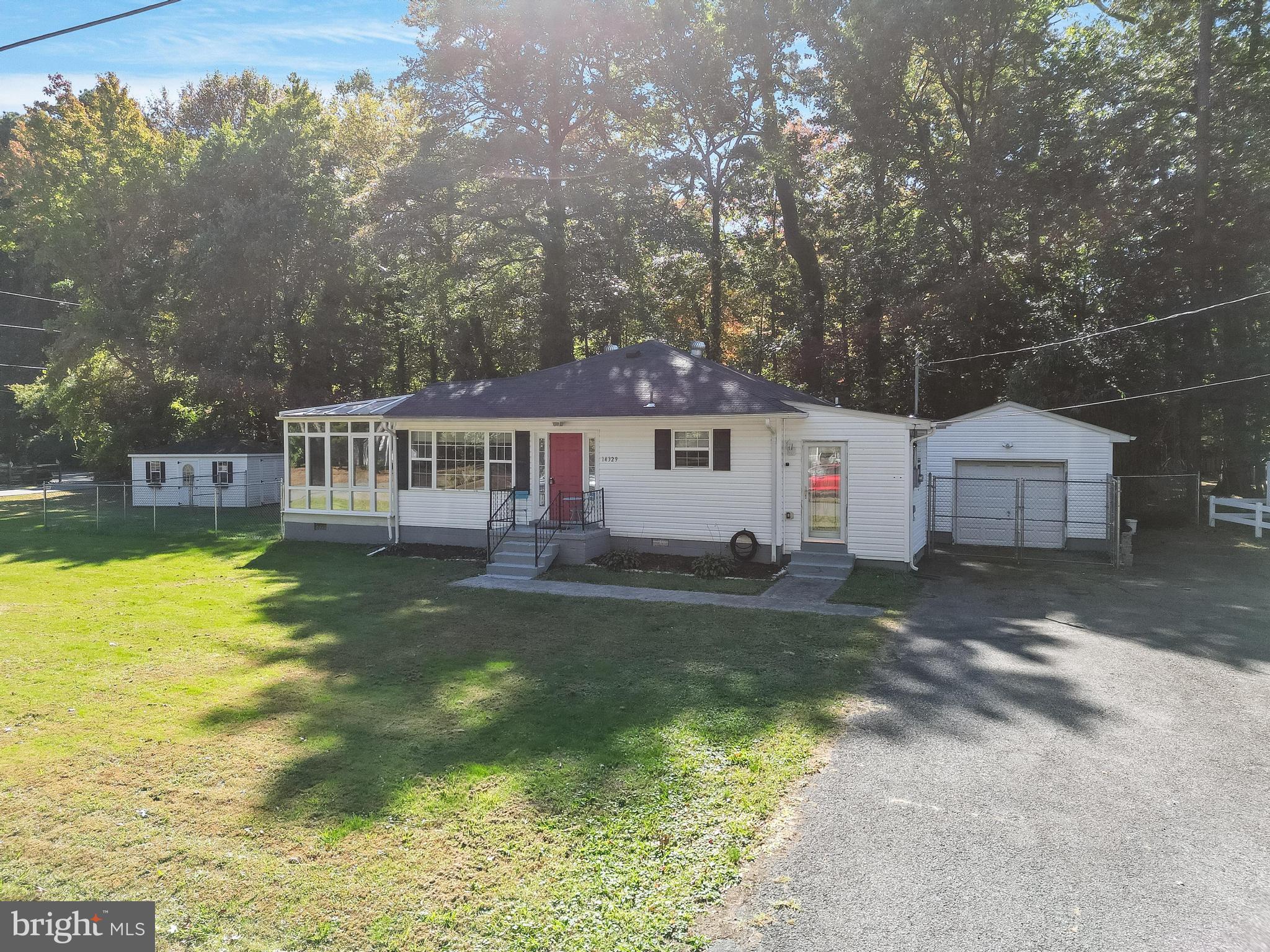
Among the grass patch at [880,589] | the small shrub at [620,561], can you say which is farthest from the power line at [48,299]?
the grass patch at [880,589]

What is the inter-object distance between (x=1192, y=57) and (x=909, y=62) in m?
8.02

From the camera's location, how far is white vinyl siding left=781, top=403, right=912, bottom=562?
13422 mm

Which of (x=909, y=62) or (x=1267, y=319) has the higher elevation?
(x=909, y=62)

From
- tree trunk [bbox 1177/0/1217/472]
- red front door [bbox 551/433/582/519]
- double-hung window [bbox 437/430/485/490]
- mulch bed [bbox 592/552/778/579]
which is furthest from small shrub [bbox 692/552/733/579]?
tree trunk [bbox 1177/0/1217/472]

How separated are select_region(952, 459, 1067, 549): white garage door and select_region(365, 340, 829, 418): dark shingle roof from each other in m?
4.40

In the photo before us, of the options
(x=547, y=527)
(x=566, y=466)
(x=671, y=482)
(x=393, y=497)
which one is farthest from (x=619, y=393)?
(x=393, y=497)

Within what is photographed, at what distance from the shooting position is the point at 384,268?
3044cm

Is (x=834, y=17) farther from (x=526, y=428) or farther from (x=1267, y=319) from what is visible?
(x=526, y=428)

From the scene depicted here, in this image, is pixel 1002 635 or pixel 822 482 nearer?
pixel 1002 635

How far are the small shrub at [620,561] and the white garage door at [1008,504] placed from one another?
7.64 meters

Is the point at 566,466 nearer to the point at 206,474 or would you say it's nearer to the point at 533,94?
the point at 533,94

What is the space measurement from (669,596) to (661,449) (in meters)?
3.80

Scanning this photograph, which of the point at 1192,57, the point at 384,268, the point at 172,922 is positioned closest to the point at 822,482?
the point at 172,922

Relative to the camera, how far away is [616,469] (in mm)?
15328
